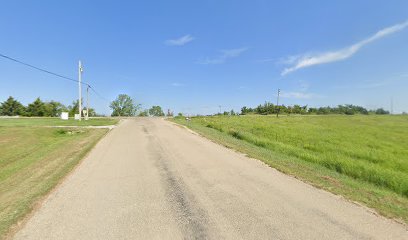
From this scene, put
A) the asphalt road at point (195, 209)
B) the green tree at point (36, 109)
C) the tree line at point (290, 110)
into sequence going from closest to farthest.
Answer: the asphalt road at point (195, 209), the green tree at point (36, 109), the tree line at point (290, 110)

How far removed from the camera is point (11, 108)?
8769 centimetres

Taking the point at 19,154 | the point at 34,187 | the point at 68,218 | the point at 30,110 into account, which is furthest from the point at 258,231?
the point at 30,110

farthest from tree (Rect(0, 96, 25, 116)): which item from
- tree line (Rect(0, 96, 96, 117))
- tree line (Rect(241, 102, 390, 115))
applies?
tree line (Rect(241, 102, 390, 115))

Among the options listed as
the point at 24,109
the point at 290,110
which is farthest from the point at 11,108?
the point at 290,110

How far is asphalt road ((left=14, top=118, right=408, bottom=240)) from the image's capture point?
4.63 m

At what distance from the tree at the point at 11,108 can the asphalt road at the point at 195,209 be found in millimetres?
94167

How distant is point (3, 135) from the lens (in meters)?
21.3

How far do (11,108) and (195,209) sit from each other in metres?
101

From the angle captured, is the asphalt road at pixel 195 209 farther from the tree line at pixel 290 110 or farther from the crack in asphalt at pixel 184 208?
the tree line at pixel 290 110

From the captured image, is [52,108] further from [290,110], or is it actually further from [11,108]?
[290,110]

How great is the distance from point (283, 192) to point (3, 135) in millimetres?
22276

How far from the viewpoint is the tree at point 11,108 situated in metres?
87.1

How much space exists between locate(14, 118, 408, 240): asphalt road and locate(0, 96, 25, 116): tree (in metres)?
94.2

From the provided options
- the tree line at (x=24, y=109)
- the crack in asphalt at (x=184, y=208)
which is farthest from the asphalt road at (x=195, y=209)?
the tree line at (x=24, y=109)
